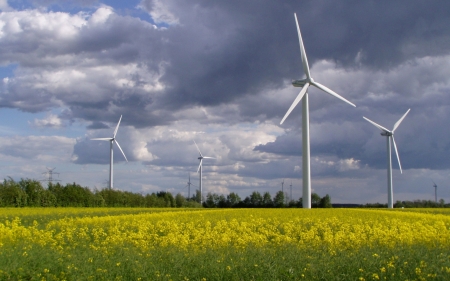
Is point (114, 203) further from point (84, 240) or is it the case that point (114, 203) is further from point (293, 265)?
point (293, 265)

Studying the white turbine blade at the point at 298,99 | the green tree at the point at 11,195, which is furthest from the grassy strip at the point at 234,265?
the green tree at the point at 11,195

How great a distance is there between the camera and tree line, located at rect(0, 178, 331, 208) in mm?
62625

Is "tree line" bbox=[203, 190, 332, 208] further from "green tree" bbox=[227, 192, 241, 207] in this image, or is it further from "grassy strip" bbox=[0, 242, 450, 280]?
"grassy strip" bbox=[0, 242, 450, 280]

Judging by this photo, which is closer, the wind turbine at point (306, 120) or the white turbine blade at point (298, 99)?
the white turbine blade at point (298, 99)

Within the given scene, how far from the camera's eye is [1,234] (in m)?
18.5

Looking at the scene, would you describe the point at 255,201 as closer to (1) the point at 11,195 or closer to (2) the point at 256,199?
(2) the point at 256,199

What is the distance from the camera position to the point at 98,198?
76438mm

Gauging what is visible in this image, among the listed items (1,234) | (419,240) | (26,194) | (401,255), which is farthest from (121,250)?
(26,194)

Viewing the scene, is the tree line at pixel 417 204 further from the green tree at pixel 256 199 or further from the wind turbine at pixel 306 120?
the wind turbine at pixel 306 120

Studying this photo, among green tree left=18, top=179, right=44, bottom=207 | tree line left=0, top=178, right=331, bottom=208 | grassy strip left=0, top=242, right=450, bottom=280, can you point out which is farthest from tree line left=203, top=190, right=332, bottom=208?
grassy strip left=0, top=242, right=450, bottom=280

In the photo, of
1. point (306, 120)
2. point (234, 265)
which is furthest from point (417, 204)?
point (234, 265)

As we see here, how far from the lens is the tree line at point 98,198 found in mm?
62625

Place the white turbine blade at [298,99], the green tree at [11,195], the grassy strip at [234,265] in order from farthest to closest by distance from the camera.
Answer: the green tree at [11,195] → the white turbine blade at [298,99] → the grassy strip at [234,265]

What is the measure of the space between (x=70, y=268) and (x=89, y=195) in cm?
6468
